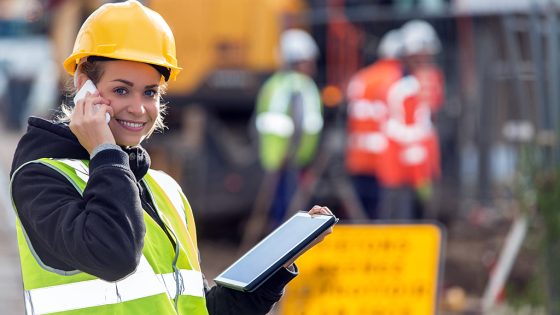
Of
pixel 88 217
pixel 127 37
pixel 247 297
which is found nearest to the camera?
pixel 88 217

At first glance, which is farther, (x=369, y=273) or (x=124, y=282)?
(x=369, y=273)

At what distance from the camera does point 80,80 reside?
3.33m

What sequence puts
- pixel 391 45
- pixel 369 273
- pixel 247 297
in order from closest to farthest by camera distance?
1. pixel 247 297
2. pixel 369 273
3. pixel 391 45

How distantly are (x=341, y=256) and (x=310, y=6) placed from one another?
7.98 m

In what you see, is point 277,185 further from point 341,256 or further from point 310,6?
point 341,256

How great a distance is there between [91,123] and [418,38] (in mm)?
9891

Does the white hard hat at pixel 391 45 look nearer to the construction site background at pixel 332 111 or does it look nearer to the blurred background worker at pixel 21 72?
the construction site background at pixel 332 111

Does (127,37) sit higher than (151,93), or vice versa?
(127,37)

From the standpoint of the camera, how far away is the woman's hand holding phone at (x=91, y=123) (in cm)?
316

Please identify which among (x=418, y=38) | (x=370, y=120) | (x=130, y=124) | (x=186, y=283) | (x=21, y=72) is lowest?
(x=21, y=72)

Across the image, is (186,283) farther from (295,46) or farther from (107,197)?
(295,46)

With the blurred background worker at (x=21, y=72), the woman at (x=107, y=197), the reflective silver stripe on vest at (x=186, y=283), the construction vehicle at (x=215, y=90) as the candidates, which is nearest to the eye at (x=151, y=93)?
the woman at (x=107, y=197)

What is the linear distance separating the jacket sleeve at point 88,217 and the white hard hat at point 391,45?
9.85 m

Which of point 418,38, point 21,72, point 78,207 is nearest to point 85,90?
point 78,207
